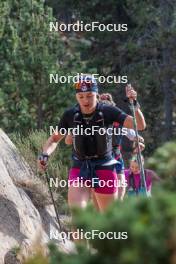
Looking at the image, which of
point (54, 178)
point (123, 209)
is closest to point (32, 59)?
point (54, 178)

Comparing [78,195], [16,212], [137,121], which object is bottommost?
[16,212]

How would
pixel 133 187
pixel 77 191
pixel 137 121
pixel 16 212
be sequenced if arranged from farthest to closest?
1. pixel 16 212
2. pixel 133 187
3. pixel 137 121
4. pixel 77 191

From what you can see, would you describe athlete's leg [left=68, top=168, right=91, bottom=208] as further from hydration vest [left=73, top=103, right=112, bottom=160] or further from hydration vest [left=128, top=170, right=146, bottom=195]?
hydration vest [left=128, top=170, right=146, bottom=195]

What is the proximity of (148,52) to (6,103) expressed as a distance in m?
6.01

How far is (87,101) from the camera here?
274 inches

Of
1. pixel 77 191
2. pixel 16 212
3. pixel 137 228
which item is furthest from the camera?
pixel 16 212

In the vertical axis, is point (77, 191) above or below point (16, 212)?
above

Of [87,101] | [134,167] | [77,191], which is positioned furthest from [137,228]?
[134,167]

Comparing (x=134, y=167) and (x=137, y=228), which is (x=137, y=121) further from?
(x=137, y=228)

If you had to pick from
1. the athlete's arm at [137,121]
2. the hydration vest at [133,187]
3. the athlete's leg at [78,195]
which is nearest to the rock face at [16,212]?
the athlete's leg at [78,195]

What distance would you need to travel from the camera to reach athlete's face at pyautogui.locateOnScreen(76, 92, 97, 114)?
6.94 metres

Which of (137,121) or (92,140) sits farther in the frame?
(137,121)

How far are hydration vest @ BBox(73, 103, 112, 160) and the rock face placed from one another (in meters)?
0.98

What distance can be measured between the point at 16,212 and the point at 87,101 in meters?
2.05
